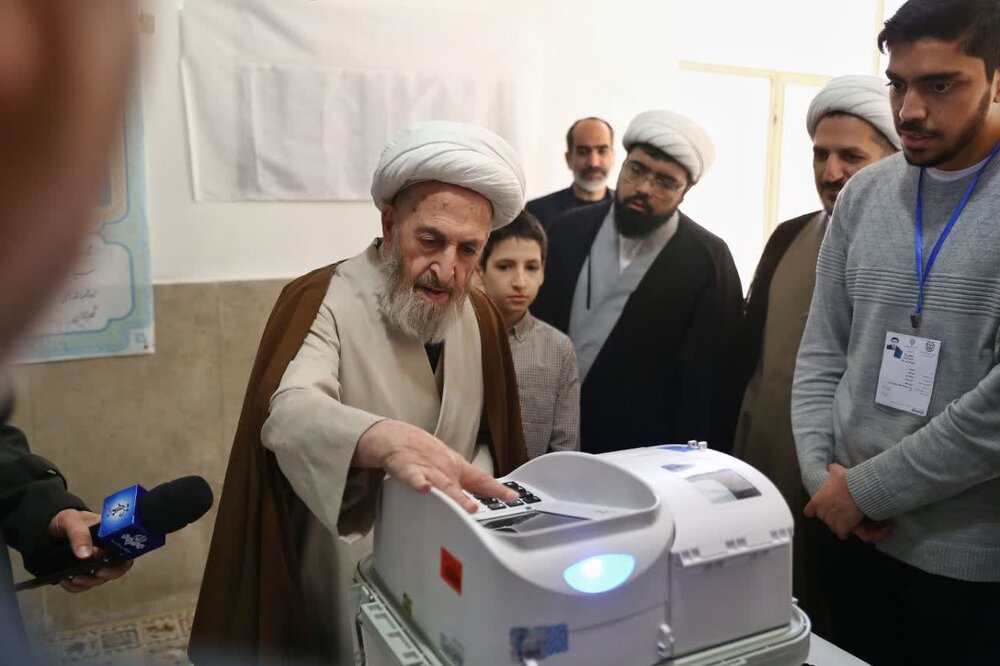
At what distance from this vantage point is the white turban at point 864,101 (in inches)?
78.5

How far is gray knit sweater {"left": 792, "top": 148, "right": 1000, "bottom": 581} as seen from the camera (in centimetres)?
133

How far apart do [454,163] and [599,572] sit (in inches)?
32.3

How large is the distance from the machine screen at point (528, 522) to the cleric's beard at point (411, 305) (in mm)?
572

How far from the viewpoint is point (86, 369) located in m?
2.62

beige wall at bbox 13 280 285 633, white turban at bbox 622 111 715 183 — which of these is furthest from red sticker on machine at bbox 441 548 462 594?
beige wall at bbox 13 280 285 633

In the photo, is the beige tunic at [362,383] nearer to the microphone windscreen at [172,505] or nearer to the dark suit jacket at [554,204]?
the microphone windscreen at [172,505]

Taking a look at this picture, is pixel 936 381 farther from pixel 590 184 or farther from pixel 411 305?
pixel 590 184

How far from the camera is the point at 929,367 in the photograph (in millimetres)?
1404

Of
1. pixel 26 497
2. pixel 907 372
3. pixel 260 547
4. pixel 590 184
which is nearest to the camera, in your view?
pixel 26 497

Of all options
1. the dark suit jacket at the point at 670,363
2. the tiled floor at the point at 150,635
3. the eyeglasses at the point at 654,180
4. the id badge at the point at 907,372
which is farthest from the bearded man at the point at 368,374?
the tiled floor at the point at 150,635

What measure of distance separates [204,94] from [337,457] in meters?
2.08

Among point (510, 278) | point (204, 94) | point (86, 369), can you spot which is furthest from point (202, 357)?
point (510, 278)

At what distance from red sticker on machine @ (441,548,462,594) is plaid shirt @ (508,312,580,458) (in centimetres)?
116

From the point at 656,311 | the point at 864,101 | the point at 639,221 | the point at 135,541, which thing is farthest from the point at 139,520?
the point at 864,101
